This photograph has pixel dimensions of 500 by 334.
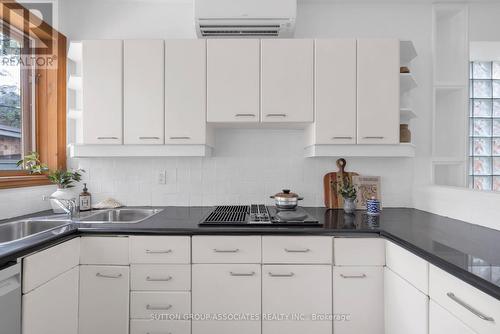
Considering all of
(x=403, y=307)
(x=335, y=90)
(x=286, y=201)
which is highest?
(x=335, y=90)

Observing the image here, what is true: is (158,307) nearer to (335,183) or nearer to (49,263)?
(49,263)

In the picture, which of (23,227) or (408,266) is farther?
(23,227)

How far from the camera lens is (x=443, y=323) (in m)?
1.14

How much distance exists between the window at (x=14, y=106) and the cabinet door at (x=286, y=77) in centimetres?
196

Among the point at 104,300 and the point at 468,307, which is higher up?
the point at 468,307

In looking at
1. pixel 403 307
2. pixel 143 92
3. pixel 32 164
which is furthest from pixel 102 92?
pixel 403 307

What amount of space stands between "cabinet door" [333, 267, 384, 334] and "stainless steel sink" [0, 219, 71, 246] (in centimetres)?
175

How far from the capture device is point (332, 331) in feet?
5.40

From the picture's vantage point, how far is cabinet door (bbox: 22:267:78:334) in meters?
1.30

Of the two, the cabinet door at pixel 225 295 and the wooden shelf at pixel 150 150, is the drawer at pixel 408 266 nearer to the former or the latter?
the cabinet door at pixel 225 295

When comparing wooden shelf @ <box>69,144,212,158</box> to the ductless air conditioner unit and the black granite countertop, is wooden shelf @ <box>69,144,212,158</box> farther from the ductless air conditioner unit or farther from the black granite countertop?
the ductless air conditioner unit

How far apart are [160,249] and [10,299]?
2.26 ft

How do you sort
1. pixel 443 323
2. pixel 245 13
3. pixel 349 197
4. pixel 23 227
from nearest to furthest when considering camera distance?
pixel 443 323, pixel 23 227, pixel 245 13, pixel 349 197

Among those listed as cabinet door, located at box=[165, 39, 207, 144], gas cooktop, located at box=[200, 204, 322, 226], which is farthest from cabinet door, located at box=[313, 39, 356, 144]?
cabinet door, located at box=[165, 39, 207, 144]
